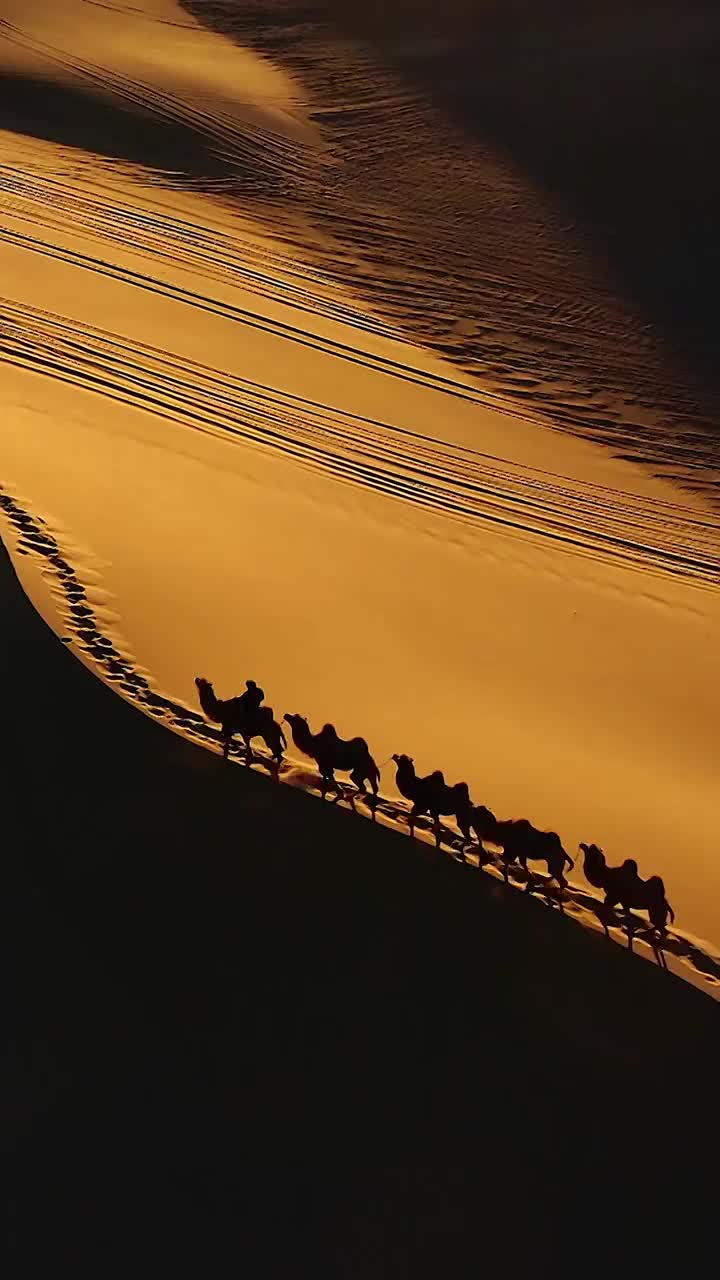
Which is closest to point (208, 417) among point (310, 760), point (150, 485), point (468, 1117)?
point (150, 485)

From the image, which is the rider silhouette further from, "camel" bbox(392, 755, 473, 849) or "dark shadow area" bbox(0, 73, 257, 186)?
"dark shadow area" bbox(0, 73, 257, 186)

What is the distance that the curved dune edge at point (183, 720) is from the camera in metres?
6.67

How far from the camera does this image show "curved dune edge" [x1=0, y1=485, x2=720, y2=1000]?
6.67 m

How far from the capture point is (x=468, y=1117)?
5680mm

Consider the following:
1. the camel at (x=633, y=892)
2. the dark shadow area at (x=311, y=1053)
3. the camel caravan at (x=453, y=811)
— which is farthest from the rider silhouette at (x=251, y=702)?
the camel at (x=633, y=892)

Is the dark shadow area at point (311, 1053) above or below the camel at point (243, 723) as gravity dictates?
below

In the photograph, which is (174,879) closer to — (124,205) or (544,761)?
(544,761)

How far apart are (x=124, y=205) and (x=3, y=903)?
1574 centimetres

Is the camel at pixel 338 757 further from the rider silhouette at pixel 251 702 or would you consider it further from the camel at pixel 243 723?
the rider silhouette at pixel 251 702

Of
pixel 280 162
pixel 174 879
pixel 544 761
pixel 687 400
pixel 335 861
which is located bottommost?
pixel 174 879

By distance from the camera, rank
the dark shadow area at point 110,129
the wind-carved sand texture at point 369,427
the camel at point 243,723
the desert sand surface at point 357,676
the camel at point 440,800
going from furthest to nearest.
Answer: the dark shadow area at point 110,129 → the wind-carved sand texture at point 369,427 → the camel at point 243,723 → the camel at point 440,800 → the desert sand surface at point 357,676

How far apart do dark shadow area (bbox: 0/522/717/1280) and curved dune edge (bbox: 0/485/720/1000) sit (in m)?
0.18

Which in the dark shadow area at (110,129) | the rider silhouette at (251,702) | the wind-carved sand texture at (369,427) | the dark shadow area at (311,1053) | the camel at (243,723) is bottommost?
the dark shadow area at (311,1053)

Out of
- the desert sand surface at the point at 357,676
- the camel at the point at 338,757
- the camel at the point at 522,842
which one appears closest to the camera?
the desert sand surface at the point at 357,676
